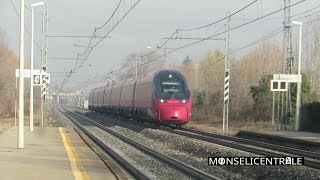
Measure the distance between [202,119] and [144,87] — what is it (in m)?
18.7

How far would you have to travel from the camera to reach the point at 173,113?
30031 millimetres

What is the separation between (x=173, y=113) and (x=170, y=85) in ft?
5.94

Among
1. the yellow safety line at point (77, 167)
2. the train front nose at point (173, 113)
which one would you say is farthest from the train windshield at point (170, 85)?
the yellow safety line at point (77, 167)

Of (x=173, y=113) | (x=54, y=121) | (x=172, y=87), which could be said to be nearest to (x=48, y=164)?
(x=173, y=113)

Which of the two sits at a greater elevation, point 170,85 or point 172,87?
point 170,85

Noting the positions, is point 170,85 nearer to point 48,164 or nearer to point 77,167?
point 48,164

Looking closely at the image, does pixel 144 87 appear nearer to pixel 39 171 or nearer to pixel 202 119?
pixel 202 119

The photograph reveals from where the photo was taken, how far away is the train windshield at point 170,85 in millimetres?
30375

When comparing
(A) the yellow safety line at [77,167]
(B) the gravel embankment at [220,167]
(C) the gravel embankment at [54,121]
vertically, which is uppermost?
(A) the yellow safety line at [77,167]

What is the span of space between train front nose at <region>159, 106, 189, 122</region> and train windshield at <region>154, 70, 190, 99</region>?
68 centimetres

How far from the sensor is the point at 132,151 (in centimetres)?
1992

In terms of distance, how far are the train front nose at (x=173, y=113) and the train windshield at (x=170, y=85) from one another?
68 cm

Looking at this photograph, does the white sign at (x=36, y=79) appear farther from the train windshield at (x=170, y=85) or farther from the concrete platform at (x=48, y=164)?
the concrete platform at (x=48, y=164)

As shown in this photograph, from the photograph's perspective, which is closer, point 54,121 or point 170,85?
point 170,85
